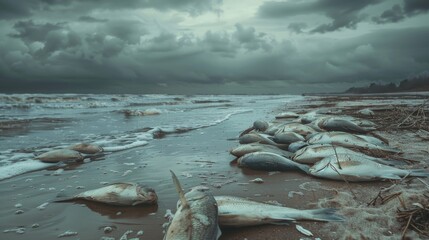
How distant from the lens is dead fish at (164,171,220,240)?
8.23ft

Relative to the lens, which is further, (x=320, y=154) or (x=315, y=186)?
(x=320, y=154)

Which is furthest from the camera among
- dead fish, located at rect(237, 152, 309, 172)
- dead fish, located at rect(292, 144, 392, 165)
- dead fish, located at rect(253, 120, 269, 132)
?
dead fish, located at rect(253, 120, 269, 132)

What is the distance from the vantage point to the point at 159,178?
16.5 feet

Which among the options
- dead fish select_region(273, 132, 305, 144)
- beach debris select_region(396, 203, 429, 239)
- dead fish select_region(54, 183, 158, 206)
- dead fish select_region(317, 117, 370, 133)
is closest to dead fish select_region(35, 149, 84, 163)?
dead fish select_region(54, 183, 158, 206)

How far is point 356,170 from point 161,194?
102 inches

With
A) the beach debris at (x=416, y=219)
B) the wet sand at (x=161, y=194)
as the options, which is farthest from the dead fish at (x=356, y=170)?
the beach debris at (x=416, y=219)

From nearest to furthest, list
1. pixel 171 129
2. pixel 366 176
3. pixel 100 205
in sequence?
pixel 100 205, pixel 366 176, pixel 171 129

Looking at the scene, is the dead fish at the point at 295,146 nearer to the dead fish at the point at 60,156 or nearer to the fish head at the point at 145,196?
the fish head at the point at 145,196

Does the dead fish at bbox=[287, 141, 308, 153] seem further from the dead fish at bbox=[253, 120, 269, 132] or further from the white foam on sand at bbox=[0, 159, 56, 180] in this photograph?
the white foam on sand at bbox=[0, 159, 56, 180]

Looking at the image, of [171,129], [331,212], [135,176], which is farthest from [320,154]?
[171,129]

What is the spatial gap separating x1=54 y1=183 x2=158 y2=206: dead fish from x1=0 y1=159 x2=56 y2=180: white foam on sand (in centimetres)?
257

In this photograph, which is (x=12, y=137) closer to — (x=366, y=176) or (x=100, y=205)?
(x=100, y=205)

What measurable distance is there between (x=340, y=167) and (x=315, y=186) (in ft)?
1.44

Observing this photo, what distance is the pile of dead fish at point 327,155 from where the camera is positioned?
14.0 ft
